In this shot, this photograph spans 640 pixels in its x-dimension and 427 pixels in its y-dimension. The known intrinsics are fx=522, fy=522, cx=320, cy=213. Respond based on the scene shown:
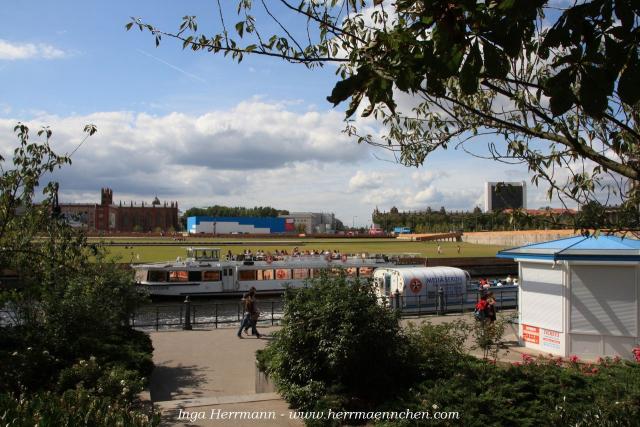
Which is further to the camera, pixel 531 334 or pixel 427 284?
pixel 427 284

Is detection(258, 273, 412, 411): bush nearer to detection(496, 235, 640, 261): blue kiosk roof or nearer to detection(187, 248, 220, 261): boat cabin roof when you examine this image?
detection(496, 235, 640, 261): blue kiosk roof

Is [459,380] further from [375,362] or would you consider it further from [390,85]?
[390,85]

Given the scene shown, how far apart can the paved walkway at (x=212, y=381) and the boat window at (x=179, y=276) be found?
17341mm

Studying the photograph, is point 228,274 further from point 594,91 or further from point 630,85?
point 630,85

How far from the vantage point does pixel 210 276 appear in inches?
1425

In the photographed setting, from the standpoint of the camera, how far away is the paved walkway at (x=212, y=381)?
8156mm

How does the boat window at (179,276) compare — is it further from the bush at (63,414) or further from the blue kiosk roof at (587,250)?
the bush at (63,414)

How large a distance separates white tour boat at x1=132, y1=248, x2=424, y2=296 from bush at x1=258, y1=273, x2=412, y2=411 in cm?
2438

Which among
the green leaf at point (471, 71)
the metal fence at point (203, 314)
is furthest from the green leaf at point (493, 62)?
the metal fence at point (203, 314)

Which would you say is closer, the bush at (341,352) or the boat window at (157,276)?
the bush at (341,352)

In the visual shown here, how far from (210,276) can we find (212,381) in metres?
24.9

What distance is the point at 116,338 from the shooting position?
1111 cm

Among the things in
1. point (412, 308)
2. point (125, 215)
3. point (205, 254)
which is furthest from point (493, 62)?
point (125, 215)

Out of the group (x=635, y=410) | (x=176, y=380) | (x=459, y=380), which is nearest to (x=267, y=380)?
(x=176, y=380)
